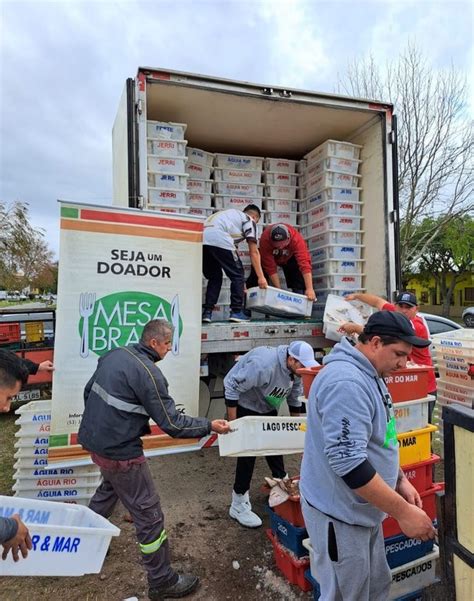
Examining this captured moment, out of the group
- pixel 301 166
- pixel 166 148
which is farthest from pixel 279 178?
pixel 166 148

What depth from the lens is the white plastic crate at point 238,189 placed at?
5.52 meters

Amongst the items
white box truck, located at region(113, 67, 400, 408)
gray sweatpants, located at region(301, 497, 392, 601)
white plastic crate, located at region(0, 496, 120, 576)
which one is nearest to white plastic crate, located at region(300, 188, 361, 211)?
white box truck, located at region(113, 67, 400, 408)

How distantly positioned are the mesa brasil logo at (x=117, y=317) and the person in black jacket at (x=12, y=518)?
1.12m

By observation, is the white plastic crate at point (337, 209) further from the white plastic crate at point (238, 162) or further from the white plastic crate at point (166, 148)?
the white plastic crate at point (166, 148)

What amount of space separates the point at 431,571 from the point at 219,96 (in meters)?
4.41

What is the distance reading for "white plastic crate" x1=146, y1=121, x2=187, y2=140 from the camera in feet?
14.8

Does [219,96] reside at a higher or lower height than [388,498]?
higher

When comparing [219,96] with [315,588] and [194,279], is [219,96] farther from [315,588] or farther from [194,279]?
[315,588]

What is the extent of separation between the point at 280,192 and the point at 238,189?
61cm

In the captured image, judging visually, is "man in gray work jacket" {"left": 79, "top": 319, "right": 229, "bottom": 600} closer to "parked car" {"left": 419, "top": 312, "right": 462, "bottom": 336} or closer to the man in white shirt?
the man in white shirt

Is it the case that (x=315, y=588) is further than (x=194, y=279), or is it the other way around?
(x=194, y=279)

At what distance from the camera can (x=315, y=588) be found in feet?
7.66

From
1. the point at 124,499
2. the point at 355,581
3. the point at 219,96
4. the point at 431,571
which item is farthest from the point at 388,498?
the point at 219,96

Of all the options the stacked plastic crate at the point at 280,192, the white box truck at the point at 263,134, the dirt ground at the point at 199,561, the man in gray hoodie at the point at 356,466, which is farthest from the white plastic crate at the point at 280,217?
the man in gray hoodie at the point at 356,466
